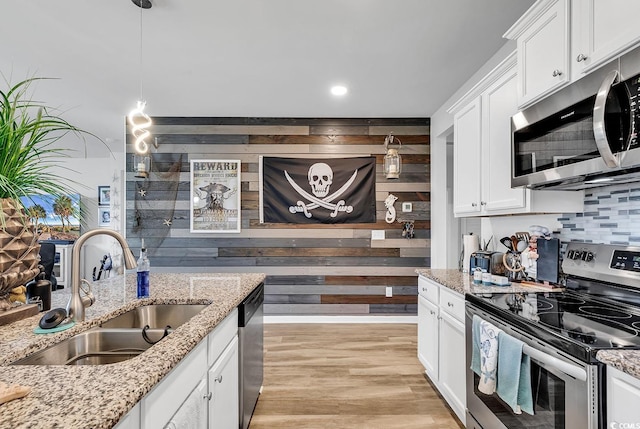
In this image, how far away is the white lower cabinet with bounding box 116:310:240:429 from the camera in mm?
898

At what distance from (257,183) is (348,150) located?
1244 millimetres

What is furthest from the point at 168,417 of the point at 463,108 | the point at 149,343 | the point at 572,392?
the point at 463,108

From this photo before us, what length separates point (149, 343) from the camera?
53.6 inches

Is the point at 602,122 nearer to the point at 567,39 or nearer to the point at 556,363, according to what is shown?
the point at 567,39

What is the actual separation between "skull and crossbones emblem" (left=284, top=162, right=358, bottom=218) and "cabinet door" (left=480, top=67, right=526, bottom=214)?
2107 mm

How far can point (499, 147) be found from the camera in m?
2.21

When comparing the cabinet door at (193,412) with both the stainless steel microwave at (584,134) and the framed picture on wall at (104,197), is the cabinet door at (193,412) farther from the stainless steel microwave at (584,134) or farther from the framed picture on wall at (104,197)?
the framed picture on wall at (104,197)

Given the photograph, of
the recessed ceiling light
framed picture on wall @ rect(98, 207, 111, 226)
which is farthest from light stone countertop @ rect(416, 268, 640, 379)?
framed picture on wall @ rect(98, 207, 111, 226)

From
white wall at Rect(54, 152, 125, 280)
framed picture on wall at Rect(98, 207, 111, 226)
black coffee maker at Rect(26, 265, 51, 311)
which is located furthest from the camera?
framed picture on wall at Rect(98, 207, 111, 226)

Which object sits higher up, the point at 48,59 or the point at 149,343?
the point at 48,59

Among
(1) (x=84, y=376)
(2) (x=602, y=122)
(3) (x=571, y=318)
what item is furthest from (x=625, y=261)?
(1) (x=84, y=376)

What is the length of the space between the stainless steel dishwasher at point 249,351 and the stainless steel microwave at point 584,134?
67.3 inches

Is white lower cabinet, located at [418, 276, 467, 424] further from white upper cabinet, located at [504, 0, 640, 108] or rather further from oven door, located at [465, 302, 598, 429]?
white upper cabinet, located at [504, 0, 640, 108]

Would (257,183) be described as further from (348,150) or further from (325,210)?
(348,150)
